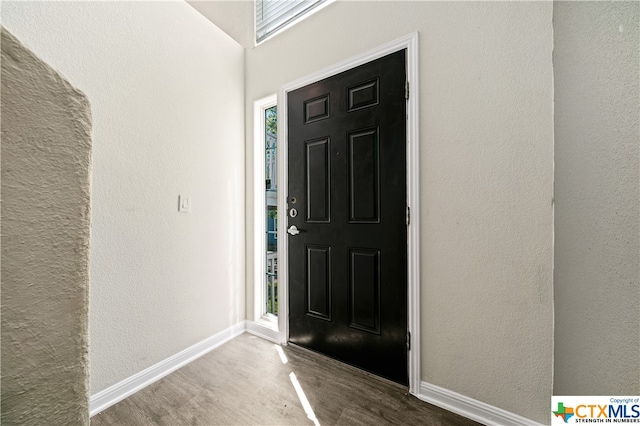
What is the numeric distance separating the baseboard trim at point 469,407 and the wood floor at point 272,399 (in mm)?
36

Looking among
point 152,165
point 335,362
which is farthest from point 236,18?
point 335,362

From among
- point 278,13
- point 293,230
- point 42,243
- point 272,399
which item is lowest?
point 272,399

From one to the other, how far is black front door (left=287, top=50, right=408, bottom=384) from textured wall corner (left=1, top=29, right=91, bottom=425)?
4.79 ft

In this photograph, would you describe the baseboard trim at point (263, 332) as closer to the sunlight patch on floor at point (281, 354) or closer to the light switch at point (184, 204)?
the sunlight patch on floor at point (281, 354)

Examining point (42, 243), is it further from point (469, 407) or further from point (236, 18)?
point (236, 18)

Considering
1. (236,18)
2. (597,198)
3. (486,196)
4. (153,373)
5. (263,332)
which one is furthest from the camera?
(236,18)

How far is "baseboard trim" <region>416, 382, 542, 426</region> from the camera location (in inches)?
50.8

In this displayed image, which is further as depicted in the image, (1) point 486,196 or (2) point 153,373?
(2) point 153,373

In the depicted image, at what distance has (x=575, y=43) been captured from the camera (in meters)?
1.16

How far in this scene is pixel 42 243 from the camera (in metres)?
0.36

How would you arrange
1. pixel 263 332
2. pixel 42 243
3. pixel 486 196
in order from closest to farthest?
pixel 42 243 < pixel 486 196 < pixel 263 332

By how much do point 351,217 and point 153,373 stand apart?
5.24 ft

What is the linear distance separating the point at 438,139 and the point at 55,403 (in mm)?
1663

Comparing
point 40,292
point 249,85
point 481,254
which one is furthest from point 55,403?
point 249,85
